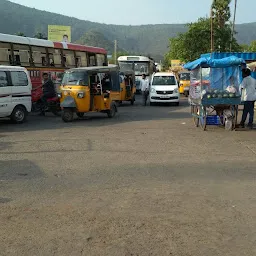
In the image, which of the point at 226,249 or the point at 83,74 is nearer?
the point at 226,249

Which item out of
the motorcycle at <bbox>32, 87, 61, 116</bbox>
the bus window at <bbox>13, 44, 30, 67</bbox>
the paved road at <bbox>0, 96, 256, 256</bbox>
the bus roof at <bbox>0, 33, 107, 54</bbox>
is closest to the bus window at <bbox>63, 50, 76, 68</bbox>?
the bus roof at <bbox>0, 33, 107, 54</bbox>

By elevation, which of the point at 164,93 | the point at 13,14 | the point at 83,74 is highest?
the point at 13,14

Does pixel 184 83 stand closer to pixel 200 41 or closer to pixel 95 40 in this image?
pixel 200 41

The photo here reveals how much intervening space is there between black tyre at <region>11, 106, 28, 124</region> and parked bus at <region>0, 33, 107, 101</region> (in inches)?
120

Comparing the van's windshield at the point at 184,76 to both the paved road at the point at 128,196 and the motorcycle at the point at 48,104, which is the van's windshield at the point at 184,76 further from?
the paved road at the point at 128,196

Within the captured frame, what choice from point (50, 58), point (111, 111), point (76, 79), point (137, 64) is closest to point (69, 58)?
point (50, 58)

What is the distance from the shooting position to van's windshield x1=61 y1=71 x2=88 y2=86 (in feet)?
49.1

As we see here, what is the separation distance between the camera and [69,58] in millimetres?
20750

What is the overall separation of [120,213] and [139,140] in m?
5.57

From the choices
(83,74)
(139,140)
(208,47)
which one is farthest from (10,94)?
(208,47)

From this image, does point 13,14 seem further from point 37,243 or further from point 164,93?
point 37,243

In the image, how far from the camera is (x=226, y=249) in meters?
4.08

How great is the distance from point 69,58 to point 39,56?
8.28ft

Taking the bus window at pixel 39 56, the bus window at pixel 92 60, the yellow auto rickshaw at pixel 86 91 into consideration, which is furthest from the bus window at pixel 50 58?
the yellow auto rickshaw at pixel 86 91
